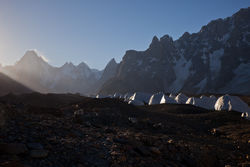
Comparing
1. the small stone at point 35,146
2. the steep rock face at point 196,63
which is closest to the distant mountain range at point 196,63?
the steep rock face at point 196,63

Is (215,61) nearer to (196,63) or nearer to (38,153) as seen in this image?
(196,63)

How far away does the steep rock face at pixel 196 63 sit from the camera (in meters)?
111

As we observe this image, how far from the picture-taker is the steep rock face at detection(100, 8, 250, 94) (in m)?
111

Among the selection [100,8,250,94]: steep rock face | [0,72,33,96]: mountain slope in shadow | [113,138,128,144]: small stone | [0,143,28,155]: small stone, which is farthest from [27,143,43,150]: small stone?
[100,8,250,94]: steep rock face

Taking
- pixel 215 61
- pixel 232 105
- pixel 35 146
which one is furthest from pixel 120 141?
pixel 215 61

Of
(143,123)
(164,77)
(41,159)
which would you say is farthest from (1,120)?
(164,77)

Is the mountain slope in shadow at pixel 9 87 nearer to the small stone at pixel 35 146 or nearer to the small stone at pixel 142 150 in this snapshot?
the small stone at pixel 35 146

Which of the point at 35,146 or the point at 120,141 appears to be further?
the point at 120,141

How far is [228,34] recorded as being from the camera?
435 ft

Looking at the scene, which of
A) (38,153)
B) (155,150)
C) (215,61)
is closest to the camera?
(38,153)

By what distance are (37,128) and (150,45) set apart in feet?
492

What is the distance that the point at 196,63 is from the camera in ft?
442

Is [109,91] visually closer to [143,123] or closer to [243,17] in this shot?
[243,17]

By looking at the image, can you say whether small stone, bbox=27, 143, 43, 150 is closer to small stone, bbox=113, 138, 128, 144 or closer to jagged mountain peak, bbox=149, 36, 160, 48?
small stone, bbox=113, 138, 128, 144
